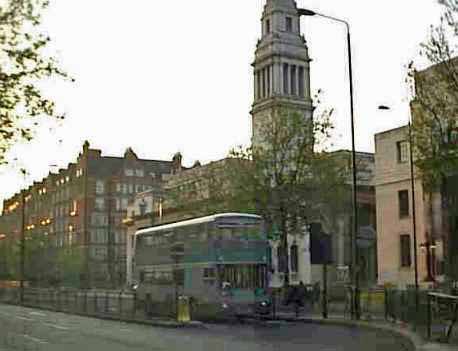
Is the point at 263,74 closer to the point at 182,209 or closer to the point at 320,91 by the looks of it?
the point at 182,209

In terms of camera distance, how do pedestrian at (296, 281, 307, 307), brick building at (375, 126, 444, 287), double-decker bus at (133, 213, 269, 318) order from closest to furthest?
double-decker bus at (133, 213, 269, 318) → pedestrian at (296, 281, 307, 307) → brick building at (375, 126, 444, 287)

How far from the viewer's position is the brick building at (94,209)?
430ft

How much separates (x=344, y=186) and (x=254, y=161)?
6.76m

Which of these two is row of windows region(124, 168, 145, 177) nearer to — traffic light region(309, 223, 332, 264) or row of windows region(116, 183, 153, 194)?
row of windows region(116, 183, 153, 194)

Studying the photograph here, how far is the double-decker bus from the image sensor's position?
35000 millimetres

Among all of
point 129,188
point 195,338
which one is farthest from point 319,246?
point 129,188

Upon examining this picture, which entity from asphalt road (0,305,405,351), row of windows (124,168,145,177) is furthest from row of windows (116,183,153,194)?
asphalt road (0,305,405,351)

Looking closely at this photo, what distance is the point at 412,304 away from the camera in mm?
26031

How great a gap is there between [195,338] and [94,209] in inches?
4432

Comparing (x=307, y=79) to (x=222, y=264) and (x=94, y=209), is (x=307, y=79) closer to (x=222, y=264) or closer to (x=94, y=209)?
(x=94, y=209)

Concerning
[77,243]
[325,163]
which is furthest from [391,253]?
[77,243]

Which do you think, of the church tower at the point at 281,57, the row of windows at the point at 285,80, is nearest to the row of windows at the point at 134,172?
the church tower at the point at 281,57

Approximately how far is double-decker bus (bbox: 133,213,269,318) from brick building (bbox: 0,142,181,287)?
82.2m

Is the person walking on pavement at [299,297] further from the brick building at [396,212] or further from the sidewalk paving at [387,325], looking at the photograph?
the brick building at [396,212]
